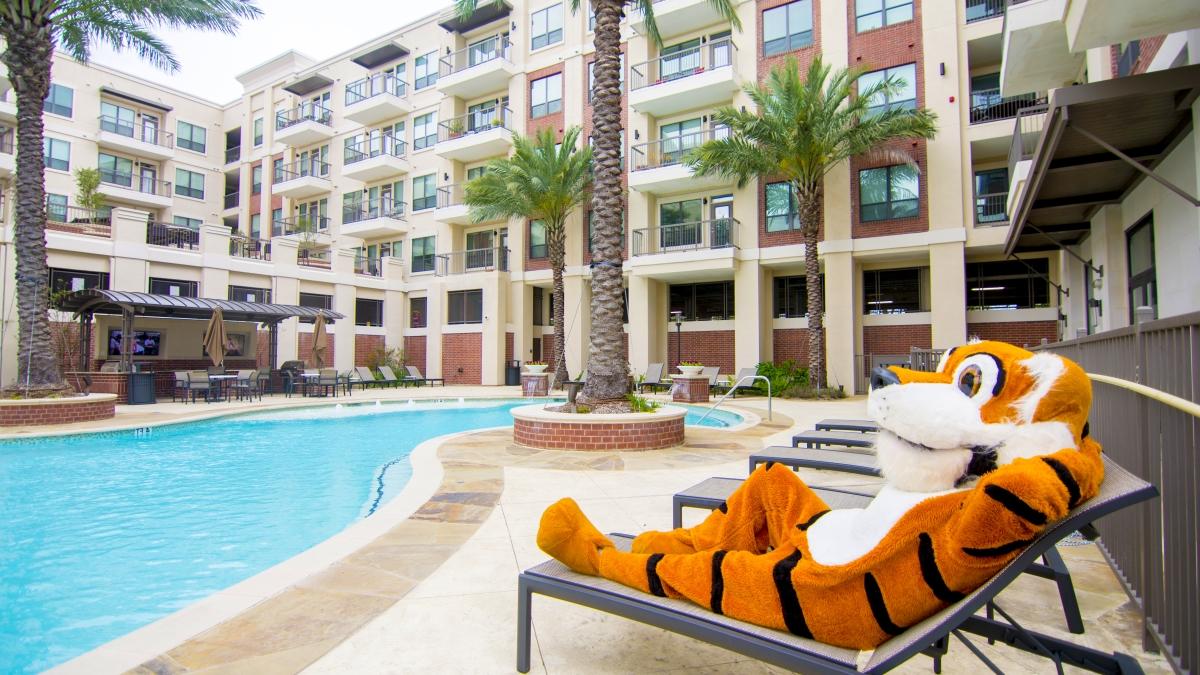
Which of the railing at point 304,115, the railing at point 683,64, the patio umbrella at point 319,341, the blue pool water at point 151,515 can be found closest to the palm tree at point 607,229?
the blue pool water at point 151,515

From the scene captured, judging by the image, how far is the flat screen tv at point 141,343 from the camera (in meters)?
18.5

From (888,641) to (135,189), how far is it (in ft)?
130

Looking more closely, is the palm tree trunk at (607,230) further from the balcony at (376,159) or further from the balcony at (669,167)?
the balcony at (376,159)

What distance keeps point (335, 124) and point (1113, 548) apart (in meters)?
36.3

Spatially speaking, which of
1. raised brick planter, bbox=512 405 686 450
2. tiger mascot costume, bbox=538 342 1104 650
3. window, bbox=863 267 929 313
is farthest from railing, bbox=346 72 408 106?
tiger mascot costume, bbox=538 342 1104 650

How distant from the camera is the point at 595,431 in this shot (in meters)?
7.79

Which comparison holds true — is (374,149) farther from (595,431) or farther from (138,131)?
(595,431)

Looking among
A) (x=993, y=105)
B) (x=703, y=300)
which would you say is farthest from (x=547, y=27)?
(x=993, y=105)

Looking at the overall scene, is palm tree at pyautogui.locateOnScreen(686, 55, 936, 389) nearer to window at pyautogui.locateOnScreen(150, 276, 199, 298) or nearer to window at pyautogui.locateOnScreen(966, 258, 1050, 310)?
window at pyautogui.locateOnScreen(966, 258, 1050, 310)

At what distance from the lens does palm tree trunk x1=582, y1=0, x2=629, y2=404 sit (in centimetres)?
888

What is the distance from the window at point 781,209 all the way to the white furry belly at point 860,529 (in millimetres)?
19797

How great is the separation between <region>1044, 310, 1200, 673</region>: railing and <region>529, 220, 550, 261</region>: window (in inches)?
920

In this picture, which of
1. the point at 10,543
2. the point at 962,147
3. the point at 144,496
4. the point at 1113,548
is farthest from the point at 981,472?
the point at 962,147

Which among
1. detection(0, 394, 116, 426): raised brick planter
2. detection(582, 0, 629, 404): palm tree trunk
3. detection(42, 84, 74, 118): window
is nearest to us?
detection(582, 0, 629, 404): palm tree trunk
